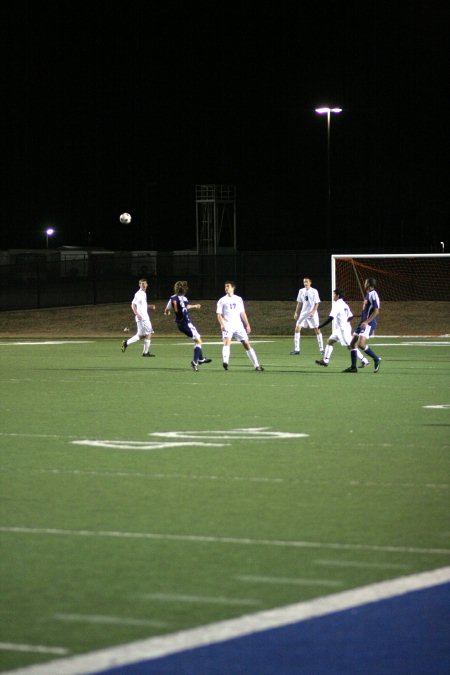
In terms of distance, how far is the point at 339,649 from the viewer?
6.08 meters

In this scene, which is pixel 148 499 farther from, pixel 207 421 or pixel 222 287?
pixel 222 287

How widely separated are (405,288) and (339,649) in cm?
5400

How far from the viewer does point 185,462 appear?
1315cm

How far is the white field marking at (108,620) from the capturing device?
6.68 metres

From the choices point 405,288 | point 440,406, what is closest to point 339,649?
point 440,406

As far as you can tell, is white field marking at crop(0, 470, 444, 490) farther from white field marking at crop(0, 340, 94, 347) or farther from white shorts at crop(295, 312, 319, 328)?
white field marking at crop(0, 340, 94, 347)

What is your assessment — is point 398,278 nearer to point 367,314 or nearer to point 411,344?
point 411,344

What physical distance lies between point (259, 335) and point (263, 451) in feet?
116

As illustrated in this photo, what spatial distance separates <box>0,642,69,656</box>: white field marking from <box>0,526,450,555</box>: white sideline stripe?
271cm

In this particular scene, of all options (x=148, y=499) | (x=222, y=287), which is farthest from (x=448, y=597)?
(x=222, y=287)

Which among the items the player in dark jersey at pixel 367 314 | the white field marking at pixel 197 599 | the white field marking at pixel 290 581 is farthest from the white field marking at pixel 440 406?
the white field marking at pixel 197 599

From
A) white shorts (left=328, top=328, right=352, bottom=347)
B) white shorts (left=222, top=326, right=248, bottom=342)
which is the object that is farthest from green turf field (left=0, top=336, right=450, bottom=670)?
white shorts (left=328, top=328, right=352, bottom=347)

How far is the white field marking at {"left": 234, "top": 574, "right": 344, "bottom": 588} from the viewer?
7.52 m

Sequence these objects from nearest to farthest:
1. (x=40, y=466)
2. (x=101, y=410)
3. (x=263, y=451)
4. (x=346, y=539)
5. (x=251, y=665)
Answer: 1. (x=251, y=665)
2. (x=346, y=539)
3. (x=40, y=466)
4. (x=263, y=451)
5. (x=101, y=410)
